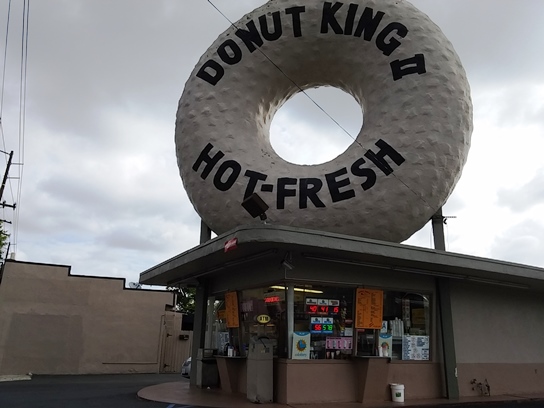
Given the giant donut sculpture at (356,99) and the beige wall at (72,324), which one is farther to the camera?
the beige wall at (72,324)

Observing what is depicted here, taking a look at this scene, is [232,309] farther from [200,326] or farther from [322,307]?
[322,307]

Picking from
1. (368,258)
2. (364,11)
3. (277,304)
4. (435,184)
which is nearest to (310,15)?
(364,11)

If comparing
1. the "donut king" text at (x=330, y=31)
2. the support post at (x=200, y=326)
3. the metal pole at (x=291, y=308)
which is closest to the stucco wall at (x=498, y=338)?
the metal pole at (x=291, y=308)

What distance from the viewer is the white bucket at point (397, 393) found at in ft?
28.4

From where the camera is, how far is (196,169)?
383 inches

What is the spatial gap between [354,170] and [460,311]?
153 inches

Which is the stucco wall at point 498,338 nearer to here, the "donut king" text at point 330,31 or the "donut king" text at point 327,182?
the "donut king" text at point 327,182

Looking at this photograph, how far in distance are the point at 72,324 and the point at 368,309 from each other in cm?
1236

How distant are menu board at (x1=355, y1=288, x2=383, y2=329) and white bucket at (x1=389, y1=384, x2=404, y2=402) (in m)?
1.05

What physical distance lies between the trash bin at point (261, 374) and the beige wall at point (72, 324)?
11075 millimetres

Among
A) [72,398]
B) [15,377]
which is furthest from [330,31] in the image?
[15,377]

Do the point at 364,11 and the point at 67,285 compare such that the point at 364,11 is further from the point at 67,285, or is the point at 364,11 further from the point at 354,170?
the point at 67,285

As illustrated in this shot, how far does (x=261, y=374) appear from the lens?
26.6 ft

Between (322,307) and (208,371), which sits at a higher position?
(322,307)
